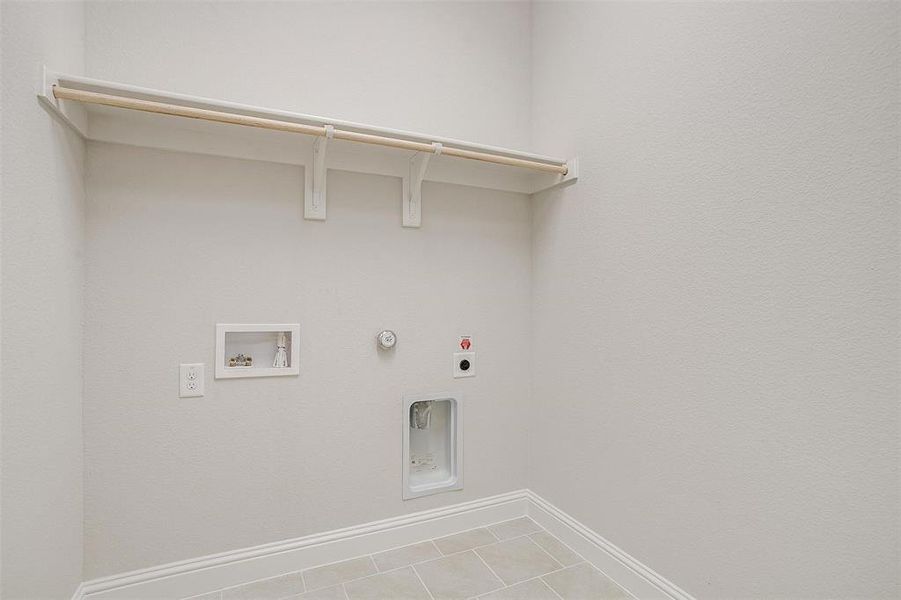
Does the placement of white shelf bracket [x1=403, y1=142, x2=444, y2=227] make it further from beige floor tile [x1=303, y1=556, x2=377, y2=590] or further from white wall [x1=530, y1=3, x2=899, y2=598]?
beige floor tile [x1=303, y1=556, x2=377, y2=590]

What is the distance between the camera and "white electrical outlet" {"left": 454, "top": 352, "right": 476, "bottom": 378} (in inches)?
85.5

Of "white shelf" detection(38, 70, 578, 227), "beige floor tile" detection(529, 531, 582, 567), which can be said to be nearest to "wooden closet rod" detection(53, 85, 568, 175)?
"white shelf" detection(38, 70, 578, 227)

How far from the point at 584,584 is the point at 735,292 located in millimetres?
1297

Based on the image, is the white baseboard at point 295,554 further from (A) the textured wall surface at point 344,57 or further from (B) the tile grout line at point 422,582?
(A) the textured wall surface at point 344,57

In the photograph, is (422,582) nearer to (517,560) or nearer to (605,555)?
(517,560)

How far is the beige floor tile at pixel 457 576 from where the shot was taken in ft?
5.54

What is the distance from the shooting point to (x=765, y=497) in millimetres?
1260

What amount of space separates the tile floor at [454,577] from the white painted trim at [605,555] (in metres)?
0.04

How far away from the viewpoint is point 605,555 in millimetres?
1795

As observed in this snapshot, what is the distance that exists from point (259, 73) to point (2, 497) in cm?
165

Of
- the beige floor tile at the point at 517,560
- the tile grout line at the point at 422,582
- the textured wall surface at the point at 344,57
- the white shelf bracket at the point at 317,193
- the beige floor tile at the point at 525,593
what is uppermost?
the textured wall surface at the point at 344,57

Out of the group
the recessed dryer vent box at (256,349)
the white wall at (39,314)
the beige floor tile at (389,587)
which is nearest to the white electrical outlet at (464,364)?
the recessed dryer vent box at (256,349)

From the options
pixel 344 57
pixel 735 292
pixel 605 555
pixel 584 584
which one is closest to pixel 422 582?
pixel 584 584

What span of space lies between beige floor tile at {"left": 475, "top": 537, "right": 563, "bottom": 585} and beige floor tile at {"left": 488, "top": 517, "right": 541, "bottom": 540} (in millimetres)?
54
